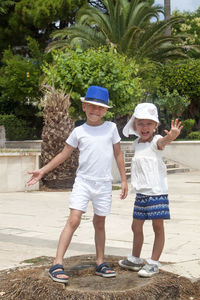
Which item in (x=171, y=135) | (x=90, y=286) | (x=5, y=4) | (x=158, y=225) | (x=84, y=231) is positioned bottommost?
(x=84, y=231)

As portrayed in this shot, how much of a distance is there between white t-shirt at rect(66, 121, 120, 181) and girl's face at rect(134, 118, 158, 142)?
0.25 meters

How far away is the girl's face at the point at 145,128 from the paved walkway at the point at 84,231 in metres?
1.19

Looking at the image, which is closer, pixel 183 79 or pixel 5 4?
pixel 183 79

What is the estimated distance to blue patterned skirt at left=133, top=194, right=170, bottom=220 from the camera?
3996mm

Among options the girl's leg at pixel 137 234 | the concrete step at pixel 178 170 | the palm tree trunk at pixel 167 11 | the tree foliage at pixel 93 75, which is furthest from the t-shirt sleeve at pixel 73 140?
the palm tree trunk at pixel 167 11

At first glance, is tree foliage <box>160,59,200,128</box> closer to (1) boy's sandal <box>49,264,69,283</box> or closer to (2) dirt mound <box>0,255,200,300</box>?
(2) dirt mound <box>0,255,200,300</box>

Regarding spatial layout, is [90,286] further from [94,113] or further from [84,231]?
[84,231]

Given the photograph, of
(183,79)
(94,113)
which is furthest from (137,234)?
(183,79)

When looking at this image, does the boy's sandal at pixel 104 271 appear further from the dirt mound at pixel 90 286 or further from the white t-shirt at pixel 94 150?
the white t-shirt at pixel 94 150

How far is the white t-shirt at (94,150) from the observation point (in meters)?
3.98


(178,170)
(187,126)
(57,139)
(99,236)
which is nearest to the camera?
(99,236)

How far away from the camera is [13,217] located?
26.4 feet

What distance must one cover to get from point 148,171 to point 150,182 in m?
0.09

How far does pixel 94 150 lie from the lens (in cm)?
398
